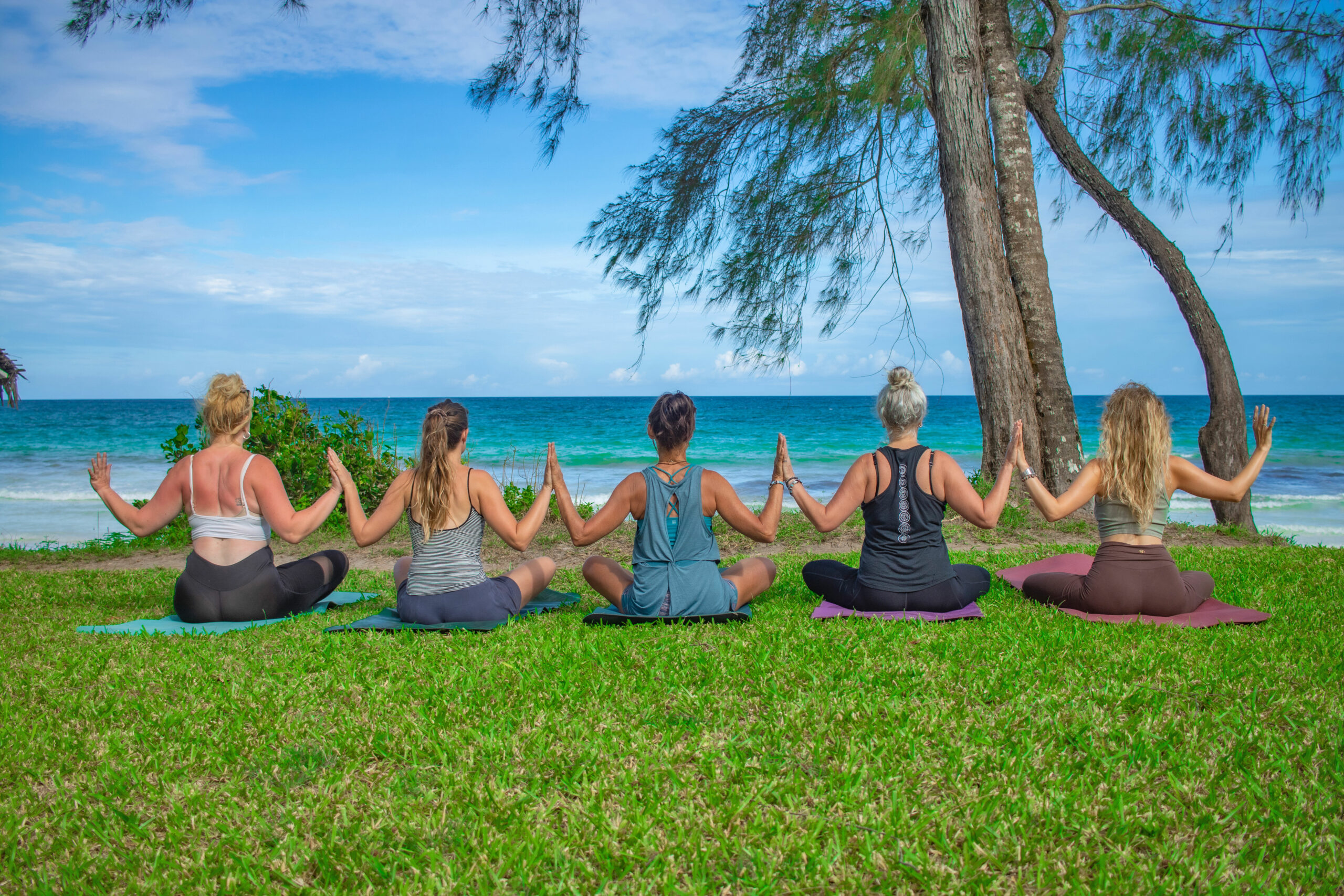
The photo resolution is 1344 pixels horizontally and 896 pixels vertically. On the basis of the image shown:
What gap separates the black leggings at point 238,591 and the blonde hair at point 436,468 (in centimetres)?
119

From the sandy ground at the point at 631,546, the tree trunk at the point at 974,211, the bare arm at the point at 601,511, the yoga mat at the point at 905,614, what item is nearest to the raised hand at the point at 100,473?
the bare arm at the point at 601,511

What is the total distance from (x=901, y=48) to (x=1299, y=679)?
7.72 m

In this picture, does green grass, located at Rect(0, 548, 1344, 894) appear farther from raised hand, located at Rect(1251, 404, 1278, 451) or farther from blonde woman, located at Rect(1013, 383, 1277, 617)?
raised hand, located at Rect(1251, 404, 1278, 451)

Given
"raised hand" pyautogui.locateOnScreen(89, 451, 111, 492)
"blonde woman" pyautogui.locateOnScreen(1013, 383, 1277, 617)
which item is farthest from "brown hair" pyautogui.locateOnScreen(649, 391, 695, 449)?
"raised hand" pyautogui.locateOnScreen(89, 451, 111, 492)

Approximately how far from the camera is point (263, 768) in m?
2.75

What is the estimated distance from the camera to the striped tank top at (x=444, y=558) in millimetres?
4504

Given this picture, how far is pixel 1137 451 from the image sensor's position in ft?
14.5

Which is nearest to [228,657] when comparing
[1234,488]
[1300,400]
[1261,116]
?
[1234,488]

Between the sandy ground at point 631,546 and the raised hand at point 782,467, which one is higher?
the raised hand at point 782,467

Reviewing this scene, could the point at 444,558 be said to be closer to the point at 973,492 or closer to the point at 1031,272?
the point at 973,492

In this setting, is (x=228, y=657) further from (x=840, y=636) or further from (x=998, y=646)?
(x=998, y=646)

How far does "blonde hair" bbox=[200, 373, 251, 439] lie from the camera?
4.73m

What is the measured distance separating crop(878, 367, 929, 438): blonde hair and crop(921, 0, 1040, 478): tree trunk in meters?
4.25

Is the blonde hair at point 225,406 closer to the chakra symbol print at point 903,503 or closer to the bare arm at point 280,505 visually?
the bare arm at point 280,505
